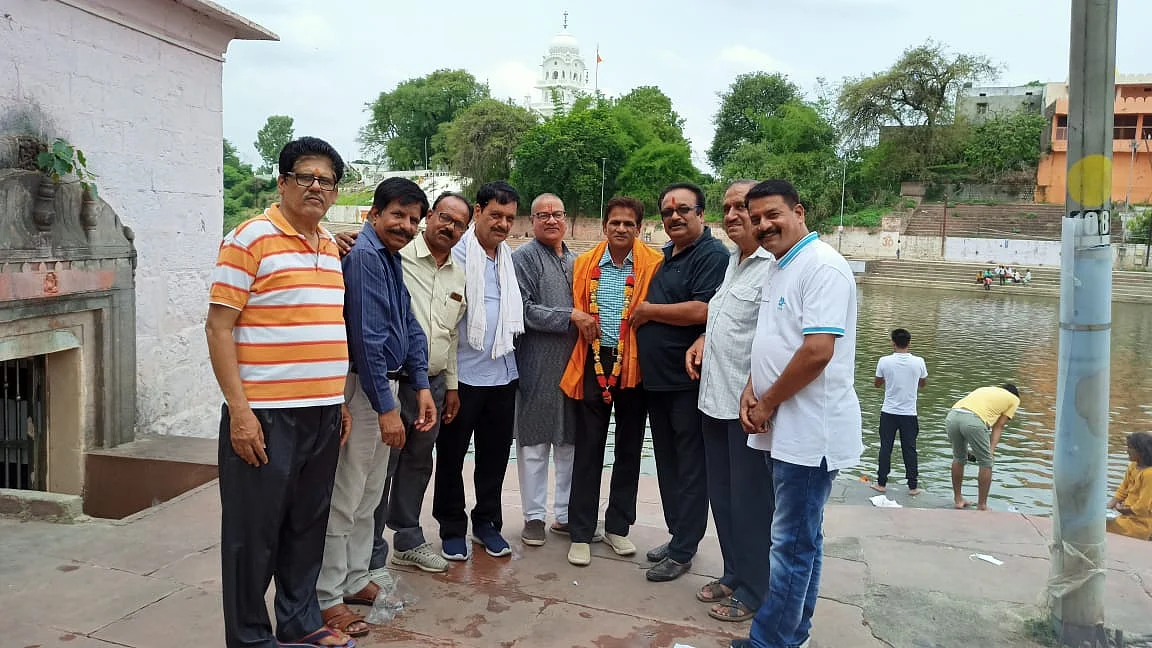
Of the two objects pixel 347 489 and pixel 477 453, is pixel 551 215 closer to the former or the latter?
pixel 477 453

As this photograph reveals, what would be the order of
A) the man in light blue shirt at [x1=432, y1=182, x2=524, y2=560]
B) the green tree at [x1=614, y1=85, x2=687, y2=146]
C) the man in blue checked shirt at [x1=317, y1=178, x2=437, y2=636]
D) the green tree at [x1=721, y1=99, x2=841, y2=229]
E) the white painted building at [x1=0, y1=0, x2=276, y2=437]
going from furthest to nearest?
the green tree at [x1=614, y1=85, x2=687, y2=146]
the green tree at [x1=721, y1=99, x2=841, y2=229]
the white painted building at [x1=0, y1=0, x2=276, y2=437]
the man in light blue shirt at [x1=432, y1=182, x2=524, y2=560]
the man in blue checked shirt at [x1=317, y1=178, x2=437, y2=636]

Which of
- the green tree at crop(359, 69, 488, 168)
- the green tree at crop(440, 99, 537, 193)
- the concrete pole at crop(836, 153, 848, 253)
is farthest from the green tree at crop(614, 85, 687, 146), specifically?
the green tree at crop(359, 69, 488, 168)

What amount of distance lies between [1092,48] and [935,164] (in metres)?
44.3

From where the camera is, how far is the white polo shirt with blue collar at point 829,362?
2814mm

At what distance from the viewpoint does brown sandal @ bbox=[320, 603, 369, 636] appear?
3070 mm

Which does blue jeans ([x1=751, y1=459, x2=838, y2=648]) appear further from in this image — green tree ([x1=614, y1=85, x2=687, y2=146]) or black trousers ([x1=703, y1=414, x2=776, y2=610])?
green tree ([x1=614, y1=85, x2=687, y2=146])

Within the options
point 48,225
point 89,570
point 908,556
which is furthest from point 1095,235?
point 48,225

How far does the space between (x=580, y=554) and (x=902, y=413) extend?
16.4 feet

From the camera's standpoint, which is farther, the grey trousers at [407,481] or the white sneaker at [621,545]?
the white sneaker at [621,545]

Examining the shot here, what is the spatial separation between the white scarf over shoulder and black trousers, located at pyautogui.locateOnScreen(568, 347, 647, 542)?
403 mm

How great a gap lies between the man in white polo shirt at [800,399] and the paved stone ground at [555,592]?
1.36 feet

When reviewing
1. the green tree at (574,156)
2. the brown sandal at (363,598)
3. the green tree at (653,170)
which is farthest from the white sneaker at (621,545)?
the green tree at (574,156)

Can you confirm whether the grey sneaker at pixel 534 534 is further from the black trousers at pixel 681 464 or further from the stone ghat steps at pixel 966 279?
the stone ghat steps at pixel 966 279

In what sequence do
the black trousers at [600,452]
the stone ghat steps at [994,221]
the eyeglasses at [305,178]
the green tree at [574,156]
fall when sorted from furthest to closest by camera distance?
1. the green tree at [574,156]
2. the stone ghat steps at [994,221]
3. the black trousers at [600,452]
4. the eyeglasses at [305,178]
